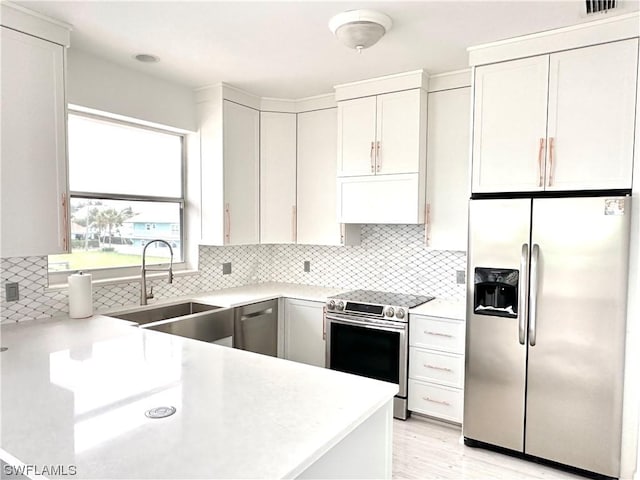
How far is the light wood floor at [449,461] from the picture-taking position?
243 cm

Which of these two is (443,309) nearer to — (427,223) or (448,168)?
(427,223)

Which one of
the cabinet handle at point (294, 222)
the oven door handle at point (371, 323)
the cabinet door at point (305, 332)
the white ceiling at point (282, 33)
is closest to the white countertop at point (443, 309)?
the oven door handle at point (371, 323)

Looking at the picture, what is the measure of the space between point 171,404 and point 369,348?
2095 mm

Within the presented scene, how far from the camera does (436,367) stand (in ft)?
9.82

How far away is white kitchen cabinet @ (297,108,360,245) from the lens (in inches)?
147

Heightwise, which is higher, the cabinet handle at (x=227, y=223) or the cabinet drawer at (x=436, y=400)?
the cabinet handle at (x=227, y=223)

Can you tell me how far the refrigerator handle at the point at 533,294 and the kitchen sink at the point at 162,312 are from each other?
216cm

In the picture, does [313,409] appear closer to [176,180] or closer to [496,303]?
[496,303]

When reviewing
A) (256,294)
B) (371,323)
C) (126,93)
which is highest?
(126,93)

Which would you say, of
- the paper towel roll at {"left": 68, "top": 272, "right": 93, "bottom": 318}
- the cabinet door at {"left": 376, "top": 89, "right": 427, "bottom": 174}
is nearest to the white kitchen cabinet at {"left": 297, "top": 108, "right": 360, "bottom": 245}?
the cabinet door at {"left": 376, "top": 89, "right": 427, "bottom": 174}

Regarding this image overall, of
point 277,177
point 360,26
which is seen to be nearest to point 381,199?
point 277,177

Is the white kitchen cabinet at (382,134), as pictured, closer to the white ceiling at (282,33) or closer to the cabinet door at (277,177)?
the white ceiling at (282,33)

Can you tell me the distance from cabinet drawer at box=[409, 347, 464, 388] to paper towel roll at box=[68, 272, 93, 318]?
2.21 meters

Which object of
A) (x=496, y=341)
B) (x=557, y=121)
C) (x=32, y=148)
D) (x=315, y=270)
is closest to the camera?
(x=32, y=148)
